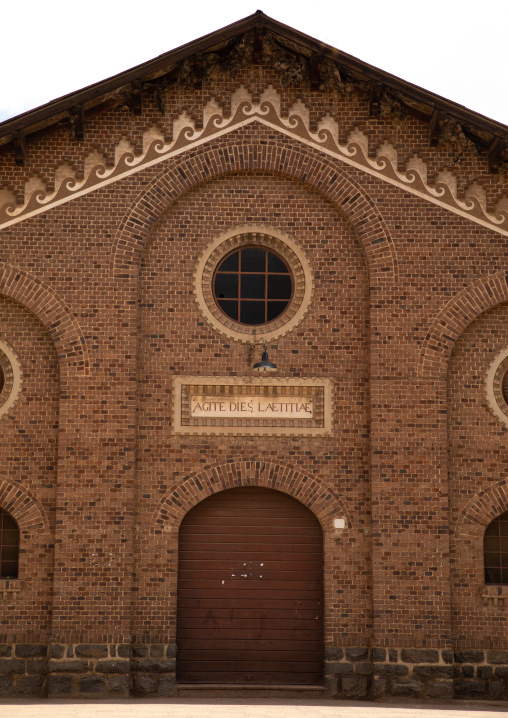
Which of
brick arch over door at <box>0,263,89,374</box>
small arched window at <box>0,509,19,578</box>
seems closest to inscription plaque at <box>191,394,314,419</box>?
brick arch over door at <box>0,263,89,374</box>

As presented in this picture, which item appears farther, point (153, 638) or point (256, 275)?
point (256, 275)

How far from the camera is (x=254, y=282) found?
1745 cm

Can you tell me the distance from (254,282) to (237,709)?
7.00 metres

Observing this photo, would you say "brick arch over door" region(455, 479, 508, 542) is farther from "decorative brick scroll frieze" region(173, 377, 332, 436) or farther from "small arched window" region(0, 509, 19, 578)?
"small arched window" region(0, 509, 19, 578)

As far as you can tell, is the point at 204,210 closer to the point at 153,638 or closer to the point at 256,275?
the point at 256,275

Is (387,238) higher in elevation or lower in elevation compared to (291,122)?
lower

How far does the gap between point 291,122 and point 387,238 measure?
265 cm

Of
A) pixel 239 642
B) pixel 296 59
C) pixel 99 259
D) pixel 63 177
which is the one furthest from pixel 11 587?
pixel 296 59

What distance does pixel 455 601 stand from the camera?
54.2ft

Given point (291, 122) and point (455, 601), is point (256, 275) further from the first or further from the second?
point (455, 601)

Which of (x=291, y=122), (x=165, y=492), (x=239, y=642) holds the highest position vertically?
(x=291, y=122)

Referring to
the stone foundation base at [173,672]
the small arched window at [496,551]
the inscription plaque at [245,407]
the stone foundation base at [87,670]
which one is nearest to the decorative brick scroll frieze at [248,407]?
the inscription plaque at [245,407]

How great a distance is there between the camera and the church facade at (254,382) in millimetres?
16266

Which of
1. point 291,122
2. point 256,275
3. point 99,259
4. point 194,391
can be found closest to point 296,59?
point 291,122
